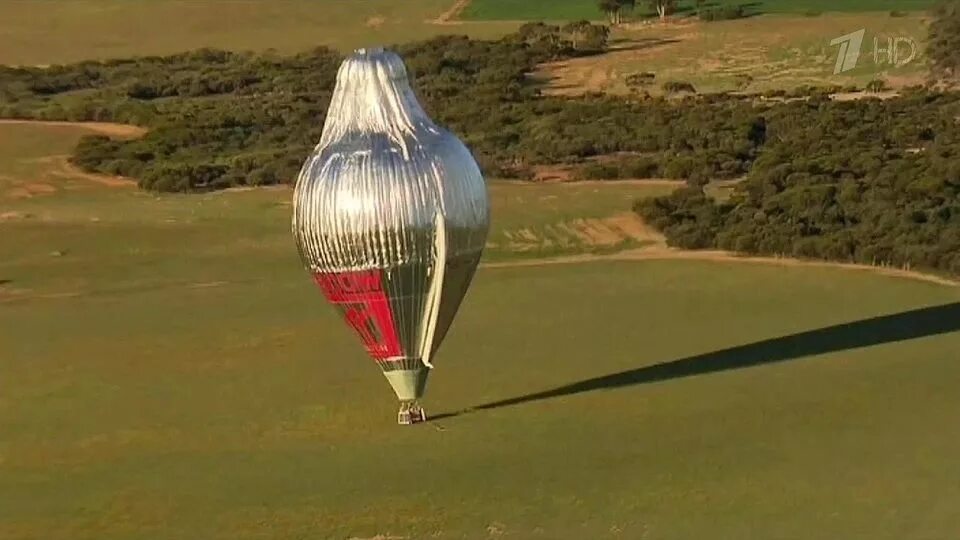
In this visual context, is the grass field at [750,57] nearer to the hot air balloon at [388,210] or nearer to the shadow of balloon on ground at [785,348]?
the shadow of balloon on ground at [785,348]

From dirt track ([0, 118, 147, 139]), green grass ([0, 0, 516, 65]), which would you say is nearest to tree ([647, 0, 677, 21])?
green grass ([0, 0, 516, 65])

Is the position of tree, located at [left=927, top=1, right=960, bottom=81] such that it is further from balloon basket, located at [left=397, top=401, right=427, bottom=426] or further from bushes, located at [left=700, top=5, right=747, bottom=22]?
balloon basket, located at [left=397, top=401, right=427, bottom=426]

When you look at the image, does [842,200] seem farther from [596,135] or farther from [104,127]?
[104,127]

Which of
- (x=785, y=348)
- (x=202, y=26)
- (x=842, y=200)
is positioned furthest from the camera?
(x=202, y=26)

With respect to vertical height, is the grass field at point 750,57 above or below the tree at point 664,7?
below

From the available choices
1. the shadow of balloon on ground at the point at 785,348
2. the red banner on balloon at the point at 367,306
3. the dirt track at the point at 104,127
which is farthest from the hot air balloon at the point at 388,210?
the dirt track at the point at 104,127

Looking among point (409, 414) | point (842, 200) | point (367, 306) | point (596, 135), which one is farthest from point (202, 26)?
point (367, 306)
